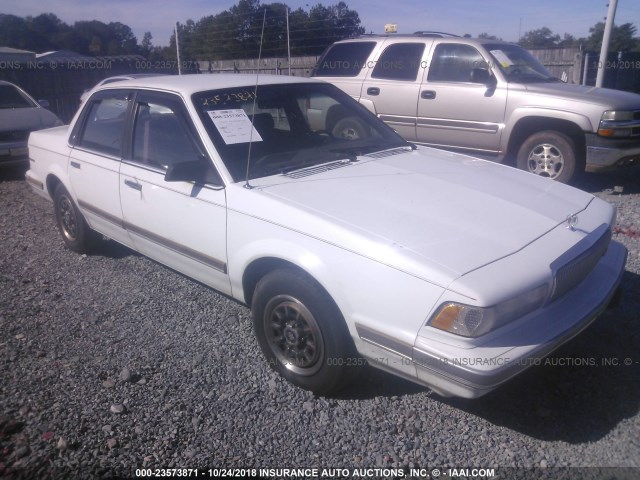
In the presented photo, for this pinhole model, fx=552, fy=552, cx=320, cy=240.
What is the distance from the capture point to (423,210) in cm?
299

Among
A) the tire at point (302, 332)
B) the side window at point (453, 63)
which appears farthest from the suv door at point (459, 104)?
the tire at point (302, 332)

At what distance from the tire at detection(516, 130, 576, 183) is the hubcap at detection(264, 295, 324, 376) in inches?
193

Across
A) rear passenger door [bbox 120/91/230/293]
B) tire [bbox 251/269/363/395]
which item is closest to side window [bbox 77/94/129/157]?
rear passenger door [bbox 120/91/230/293]

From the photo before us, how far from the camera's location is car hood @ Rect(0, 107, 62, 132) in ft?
29.3

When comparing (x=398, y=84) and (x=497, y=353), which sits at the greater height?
(x=398, y=84)

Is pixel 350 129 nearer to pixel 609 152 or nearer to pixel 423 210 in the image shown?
pixel 423 210

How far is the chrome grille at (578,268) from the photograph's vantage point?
271cm

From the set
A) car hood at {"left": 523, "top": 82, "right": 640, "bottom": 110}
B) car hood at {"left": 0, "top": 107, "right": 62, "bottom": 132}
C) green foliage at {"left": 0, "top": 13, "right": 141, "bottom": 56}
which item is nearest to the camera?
car hood at {"left": 523, "top": 82, "right": 640, "bottom": 110}

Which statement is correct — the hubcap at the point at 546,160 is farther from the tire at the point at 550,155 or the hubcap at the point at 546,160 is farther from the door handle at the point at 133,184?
the door handle at the point at 133,184

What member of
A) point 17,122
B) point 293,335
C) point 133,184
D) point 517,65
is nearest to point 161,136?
point 133,184

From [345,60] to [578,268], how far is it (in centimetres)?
634

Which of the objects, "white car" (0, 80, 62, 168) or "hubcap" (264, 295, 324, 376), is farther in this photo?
"white car" (0, 80, 62, 168)

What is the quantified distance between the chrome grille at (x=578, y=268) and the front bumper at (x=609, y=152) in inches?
145

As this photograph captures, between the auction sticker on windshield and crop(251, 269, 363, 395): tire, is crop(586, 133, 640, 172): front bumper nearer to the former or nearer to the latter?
the auction sticker on windshield
